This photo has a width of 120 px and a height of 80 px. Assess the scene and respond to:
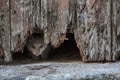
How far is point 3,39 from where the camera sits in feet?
5.62

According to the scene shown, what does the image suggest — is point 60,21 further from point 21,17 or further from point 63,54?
point 63,54

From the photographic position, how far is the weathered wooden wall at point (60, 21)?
5.53 feet

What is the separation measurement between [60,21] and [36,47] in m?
0.20

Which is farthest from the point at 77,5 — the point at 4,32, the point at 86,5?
the point at 4,32

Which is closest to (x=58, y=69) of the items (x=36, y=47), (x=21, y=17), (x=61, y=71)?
(x=61, y=71)

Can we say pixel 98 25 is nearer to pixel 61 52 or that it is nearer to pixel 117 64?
pixel 117 64

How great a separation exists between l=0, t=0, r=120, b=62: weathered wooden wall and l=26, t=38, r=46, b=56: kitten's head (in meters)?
0.05

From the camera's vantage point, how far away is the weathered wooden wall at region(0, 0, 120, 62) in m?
1.69

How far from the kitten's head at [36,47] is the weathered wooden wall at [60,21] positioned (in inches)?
1.9

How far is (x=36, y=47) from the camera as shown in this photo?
5.74 feet

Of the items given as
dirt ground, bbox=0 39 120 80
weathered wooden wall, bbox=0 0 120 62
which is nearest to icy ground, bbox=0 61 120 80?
dirt ground, bbox=0 39 120 80

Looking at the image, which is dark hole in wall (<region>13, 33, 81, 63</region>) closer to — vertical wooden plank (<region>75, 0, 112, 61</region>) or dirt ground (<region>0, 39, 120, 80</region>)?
dirt ground (<region>0, 39, 120, 80</region>)

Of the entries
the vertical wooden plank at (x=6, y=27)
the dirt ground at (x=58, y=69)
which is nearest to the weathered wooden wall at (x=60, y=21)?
the vertical wooden plank at (x=6, y=27)

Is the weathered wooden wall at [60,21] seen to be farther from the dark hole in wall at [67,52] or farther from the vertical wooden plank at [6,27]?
the dark hole in wall at [67,52]
